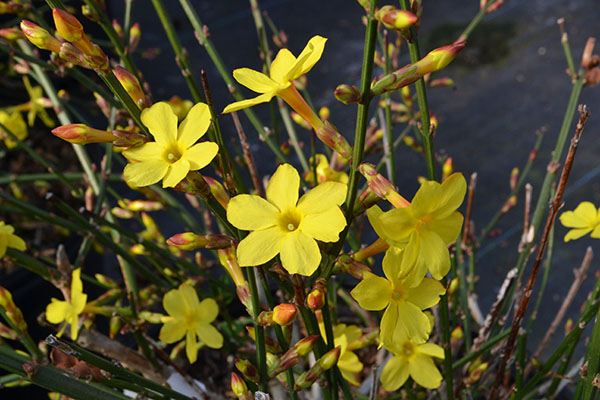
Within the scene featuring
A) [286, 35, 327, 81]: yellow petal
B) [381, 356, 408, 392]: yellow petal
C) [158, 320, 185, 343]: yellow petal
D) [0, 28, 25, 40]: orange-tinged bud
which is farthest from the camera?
[0, 28, 25, 40]: orange-tinged bud

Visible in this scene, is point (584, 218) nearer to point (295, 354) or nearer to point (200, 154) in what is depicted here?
point (295, 354)

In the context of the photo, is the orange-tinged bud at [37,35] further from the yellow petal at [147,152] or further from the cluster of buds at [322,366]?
the cluster of buds at [322,366]

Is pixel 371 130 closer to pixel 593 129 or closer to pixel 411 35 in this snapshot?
pixel 411 35

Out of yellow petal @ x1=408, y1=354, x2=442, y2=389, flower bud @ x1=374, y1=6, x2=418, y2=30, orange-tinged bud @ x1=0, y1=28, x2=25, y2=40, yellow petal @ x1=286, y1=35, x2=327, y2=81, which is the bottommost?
yellow petal @ x1=408, y1=354, x2=442, y2=389

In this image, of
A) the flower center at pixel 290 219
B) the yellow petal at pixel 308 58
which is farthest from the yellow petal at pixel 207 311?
the yellow petal at pixel 308 58

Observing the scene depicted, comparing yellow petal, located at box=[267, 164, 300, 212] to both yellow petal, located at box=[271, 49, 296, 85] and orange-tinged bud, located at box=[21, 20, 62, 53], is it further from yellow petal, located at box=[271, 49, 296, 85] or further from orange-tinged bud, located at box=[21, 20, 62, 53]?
orange-tinged bud, located at box=[21, 20, 62, 53]

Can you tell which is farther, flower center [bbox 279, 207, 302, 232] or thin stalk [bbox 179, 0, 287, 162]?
thin stalk [bbox 179, 0, 287, 162]

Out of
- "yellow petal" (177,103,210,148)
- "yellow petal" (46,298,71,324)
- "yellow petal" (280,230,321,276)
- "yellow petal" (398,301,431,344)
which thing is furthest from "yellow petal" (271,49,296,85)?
"yellow petal" (46,298,71,324)

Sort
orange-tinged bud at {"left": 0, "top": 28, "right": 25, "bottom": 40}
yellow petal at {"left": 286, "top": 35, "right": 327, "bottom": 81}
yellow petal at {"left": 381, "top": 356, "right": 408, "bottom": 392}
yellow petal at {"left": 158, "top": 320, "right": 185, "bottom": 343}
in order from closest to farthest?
yellow petal at {"left": 286, "top": 35, "right": 327, "bottom": 81} < yellow petal at {"left": 381, "top": 356, "right": 408, "bottom": 392} < yellow petal at {"left": 158, "top": 320, "right": 185, "bottom": 343} < orange-tinged bud at {"left": 0, "top": 28, "right": 25, "bottom": 40}

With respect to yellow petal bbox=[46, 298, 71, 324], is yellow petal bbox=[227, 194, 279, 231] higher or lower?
higher
